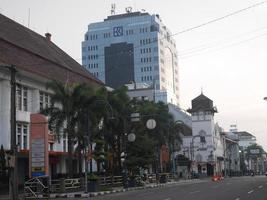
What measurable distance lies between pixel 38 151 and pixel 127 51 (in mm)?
113972

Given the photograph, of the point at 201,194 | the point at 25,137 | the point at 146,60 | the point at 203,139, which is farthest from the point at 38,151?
the point at 146,60

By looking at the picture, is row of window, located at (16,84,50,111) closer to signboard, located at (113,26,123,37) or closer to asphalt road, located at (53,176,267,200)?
asphalt road, located at (53,176,267,200)

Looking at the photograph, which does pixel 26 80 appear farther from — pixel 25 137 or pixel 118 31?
pixel 118 31

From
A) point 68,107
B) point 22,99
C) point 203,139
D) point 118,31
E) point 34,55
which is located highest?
point 118,31

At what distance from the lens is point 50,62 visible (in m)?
Answer: 60.1

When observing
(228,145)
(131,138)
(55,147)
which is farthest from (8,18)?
(228,145)

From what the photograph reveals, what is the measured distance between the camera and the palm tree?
47688 millimetres

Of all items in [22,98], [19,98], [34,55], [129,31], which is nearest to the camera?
[19,98]

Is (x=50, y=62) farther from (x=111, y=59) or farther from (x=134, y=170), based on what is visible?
(x=111, y=59)

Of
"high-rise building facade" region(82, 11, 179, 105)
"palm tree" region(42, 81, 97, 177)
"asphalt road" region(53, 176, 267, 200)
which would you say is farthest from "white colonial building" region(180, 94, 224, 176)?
"asphalt road" region(53, 176, 267, 200)

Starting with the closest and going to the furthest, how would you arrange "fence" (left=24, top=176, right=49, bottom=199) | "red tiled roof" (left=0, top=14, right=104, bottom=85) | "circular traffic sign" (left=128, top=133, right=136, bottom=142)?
"fence" (left=24, top=176, right=49, bottom=199) → "red tiled roof" (left=0, top=14, right=104, bottom=85) → "circular traffic sign" (left=128, top=133, right=136, bottom=142)

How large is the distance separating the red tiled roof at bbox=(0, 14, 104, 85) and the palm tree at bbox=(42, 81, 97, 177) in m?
5.00

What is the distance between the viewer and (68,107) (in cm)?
4769

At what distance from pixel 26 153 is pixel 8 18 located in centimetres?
1947
